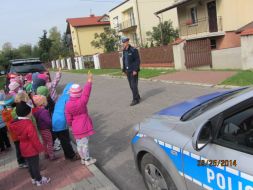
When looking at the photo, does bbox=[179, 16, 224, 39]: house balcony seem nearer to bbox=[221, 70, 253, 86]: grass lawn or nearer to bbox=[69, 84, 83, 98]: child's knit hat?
bbox=[221, 70, 253, 86]: grass lawn

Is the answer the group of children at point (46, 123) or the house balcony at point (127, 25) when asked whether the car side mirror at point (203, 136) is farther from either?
the house balcony at point (127, 25)

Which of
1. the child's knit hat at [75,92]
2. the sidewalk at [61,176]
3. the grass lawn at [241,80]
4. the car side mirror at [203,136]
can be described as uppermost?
the child's knit hat at [75,92]

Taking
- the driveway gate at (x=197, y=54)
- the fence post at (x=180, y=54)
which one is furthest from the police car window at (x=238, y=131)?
the driveway gate at (x=197, y=54)

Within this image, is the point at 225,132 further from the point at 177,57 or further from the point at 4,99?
the point at 177,57

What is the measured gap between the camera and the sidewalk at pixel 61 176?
4.58 metres

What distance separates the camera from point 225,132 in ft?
8.50

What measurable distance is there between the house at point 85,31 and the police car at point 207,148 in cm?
5654

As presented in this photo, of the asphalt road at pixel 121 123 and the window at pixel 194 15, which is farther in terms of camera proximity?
the window at pixel 194 15

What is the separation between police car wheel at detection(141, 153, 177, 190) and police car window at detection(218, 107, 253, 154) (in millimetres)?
876

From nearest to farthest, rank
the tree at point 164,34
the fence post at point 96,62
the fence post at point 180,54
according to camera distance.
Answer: the fence post at point 180,54 < the tree at point 164,34 < the fence post at point 96,62

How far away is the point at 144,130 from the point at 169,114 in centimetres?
34

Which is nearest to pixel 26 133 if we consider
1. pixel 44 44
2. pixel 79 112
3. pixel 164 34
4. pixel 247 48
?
pixel 79 112

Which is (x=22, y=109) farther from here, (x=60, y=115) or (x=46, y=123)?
(x=46, y=123)

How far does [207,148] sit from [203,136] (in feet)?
0.33
